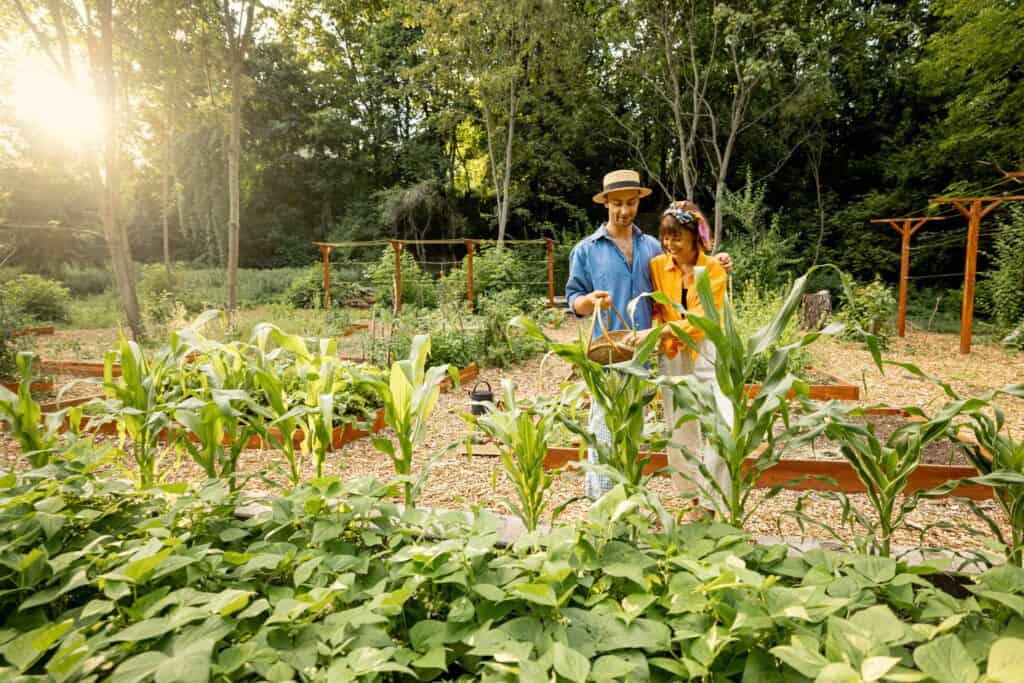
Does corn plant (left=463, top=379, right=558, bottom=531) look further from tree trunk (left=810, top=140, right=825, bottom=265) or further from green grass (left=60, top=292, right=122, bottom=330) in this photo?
tree trunk (left=810, top=140, right=825, bottom=265)

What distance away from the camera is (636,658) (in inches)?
29.0

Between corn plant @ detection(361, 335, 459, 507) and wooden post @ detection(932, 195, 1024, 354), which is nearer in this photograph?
corn plant @ detection(361, 335, 459, 507)

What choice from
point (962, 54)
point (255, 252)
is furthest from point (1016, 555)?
point (255, 252)

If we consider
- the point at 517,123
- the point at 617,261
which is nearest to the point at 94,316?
the point at 517,123

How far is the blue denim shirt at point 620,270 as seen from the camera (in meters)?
2.10

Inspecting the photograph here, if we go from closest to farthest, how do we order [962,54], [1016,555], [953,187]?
[1016,555], [962,54], [953,187]

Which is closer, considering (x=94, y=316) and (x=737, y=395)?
(x=737, y=395)

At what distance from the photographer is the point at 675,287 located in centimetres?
201

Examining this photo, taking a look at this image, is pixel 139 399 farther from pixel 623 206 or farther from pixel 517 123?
pixel 517 123

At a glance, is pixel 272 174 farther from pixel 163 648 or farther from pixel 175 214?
pixel 163 648

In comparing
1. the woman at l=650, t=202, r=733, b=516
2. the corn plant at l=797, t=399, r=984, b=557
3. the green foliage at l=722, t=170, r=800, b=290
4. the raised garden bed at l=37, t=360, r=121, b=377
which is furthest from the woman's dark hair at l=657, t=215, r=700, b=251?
the green foliage at l=722, t=170, r=800, b=290

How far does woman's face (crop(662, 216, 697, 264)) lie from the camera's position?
1932 millimetres

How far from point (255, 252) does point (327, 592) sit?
21509mm

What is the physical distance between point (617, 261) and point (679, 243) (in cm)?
26
